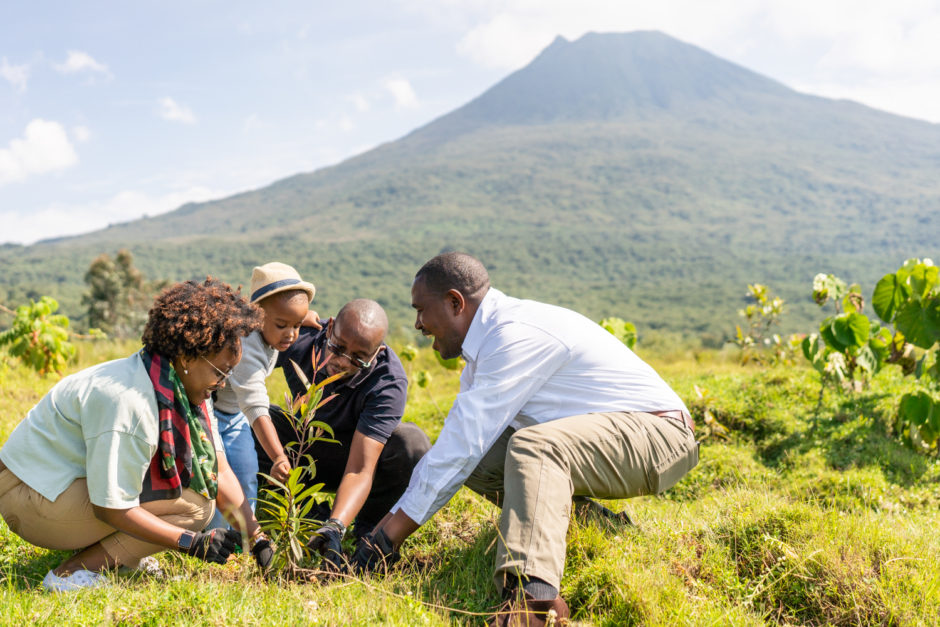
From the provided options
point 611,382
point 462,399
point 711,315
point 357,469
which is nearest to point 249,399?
point 357,469

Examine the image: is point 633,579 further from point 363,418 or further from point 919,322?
point 919,322

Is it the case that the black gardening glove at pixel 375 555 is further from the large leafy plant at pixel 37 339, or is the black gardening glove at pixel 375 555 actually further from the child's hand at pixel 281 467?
the large leafy plant at pixel 37 339

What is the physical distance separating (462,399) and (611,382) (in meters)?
0.77

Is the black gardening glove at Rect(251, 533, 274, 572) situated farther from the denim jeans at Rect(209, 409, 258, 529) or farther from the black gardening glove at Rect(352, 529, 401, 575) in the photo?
the denim jeans at Rect(209, 409, 258, 529)

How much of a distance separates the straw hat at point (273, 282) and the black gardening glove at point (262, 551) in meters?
1.26

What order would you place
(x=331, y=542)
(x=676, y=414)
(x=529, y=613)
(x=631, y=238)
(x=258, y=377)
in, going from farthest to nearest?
(x=631, y=238) → (x=258, y=377) → (x=676, y=414) → (x=331, y=542) → (x=529, y=613)

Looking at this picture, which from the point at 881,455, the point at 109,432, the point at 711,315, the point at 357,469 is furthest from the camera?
Result: the point at 711,315

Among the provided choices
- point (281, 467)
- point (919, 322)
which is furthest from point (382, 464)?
point (919, 322)

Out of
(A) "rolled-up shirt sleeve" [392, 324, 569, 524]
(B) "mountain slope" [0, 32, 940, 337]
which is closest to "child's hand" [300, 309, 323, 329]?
(A) "rolled-up shirt sleeve" [392, 324, 569, 524]

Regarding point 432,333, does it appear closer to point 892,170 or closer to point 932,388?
point 932,388

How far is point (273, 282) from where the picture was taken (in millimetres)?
3840

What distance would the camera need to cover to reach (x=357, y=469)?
140 inches

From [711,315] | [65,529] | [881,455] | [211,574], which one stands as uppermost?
[65,529]

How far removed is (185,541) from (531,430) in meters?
1.48
